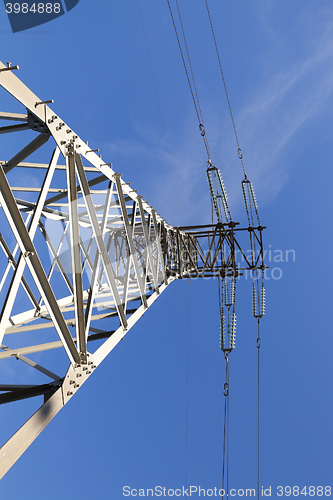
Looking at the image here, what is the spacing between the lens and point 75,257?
6.39 m

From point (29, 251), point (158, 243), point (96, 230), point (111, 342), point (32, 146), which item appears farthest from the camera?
point (158, 243)

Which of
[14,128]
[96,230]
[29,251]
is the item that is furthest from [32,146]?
[29,251]

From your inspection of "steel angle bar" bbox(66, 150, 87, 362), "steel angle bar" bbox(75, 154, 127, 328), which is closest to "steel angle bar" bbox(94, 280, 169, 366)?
"steel angle bar" bbox(75, 154, 127, 328)

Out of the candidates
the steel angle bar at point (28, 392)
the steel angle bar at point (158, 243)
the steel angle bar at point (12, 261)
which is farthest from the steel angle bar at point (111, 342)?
the steel angle bar at point (158, 243)

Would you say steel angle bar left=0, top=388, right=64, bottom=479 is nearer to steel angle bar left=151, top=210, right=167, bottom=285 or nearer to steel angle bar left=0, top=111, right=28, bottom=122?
steel angle bar left=0, top=111, right=28, bottom=122

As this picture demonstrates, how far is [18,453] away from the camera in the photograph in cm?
439

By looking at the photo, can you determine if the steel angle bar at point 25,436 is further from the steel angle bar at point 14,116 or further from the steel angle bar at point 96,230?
the steel angle bar at point 14,116

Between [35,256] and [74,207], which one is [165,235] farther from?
[35,256]

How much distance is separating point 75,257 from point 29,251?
1.56 meters

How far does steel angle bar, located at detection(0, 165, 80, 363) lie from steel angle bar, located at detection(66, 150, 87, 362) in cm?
50

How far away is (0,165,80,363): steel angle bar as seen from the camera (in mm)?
4453

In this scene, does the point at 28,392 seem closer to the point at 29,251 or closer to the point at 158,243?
the point at 29,251

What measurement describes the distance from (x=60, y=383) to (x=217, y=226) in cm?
1296

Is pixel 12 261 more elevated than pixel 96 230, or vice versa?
pixel 96 230
